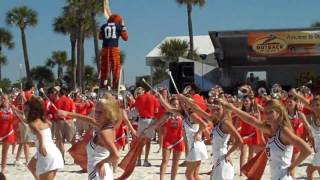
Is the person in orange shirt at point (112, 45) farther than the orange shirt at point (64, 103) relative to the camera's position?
Yes

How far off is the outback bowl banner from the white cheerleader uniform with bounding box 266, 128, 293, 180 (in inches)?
1064

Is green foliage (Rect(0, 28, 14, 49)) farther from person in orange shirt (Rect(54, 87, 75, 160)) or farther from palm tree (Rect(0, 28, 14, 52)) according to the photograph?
person in orange shirt (Rect(54, 87, 75, 160))

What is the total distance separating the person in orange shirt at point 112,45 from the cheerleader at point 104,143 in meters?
8.32

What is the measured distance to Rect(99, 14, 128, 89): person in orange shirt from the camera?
14836 mm

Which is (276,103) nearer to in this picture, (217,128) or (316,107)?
(217,128)

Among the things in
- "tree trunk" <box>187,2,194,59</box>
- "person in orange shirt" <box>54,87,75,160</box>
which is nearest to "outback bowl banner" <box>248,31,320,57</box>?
"tree trunk" <box>187,2,194,59</box>

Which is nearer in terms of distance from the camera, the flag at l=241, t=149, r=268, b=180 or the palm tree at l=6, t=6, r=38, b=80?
the flag at l=241, t=149, r=268, b=180

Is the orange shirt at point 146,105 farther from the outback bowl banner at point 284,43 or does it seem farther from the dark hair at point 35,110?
the outback bowl banner at point 284,43

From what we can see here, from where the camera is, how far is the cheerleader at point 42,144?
22.8 ft

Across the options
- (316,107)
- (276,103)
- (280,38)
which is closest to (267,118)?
(276,103)

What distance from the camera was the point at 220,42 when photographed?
3456 cm

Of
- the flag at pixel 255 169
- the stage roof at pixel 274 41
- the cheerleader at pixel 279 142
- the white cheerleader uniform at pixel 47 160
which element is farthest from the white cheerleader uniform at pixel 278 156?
the stage roof at pixel 274 41

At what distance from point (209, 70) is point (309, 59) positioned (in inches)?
244

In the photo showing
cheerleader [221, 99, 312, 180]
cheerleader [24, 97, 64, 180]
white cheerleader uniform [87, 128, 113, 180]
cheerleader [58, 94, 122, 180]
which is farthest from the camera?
cheerleader [24, 97, 64, 180]
